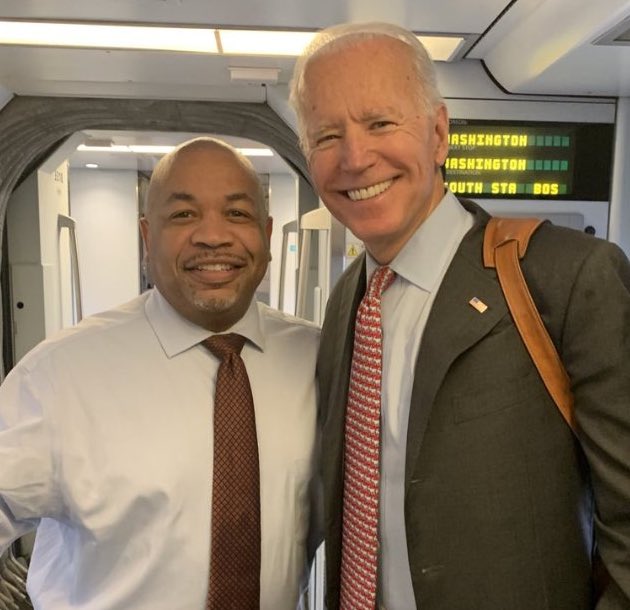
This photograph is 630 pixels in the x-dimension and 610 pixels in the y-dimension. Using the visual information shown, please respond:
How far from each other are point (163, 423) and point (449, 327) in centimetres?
70

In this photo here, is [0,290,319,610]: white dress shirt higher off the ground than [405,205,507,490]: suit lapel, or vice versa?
[405,205,507,490]: suit lapel

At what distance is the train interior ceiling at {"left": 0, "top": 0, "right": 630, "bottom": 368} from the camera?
171 centimetres

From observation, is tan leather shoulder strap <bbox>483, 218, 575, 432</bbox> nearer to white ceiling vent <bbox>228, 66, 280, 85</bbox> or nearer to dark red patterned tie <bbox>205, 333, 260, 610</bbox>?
dark red patterned tie <bbox>205, 333, 260, 610</bbox>

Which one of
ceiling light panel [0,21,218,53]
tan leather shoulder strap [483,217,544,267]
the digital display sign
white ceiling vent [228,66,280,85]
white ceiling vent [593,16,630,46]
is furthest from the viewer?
white ceiling vent [228,66,280,85]

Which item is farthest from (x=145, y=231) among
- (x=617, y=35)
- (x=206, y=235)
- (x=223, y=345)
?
(x=617, y=35)

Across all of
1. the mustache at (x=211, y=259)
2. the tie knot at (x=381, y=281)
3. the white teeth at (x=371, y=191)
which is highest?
the white teeth at (x=371, y=191)

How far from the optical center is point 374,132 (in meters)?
1.24

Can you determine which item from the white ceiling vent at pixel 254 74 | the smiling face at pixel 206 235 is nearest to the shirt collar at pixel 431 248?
the smiling face at pixel 206 235

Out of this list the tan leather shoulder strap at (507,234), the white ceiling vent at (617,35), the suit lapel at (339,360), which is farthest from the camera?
the white ceiling vent at (617,35)

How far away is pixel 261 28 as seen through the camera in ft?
6.14

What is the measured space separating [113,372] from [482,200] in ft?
4.38

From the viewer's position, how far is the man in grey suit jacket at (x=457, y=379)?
1.05 metres

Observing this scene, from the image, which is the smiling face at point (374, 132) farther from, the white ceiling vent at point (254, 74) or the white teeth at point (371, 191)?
the white ceiling vent at point (254, 74)

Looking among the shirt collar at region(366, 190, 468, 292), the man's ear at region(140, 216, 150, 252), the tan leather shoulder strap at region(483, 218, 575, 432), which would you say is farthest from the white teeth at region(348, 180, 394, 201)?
the man's ear at region(140, 216, 150, 252)
